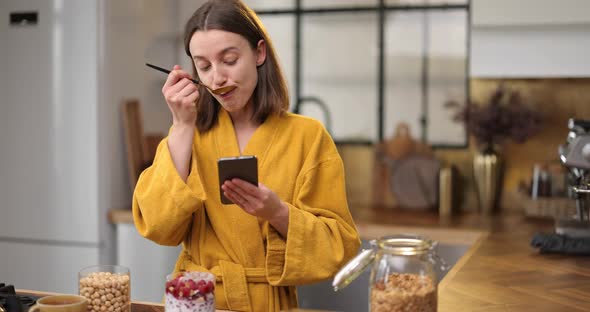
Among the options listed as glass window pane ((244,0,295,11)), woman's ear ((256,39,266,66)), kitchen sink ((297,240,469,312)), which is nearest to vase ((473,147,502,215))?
kitchen sink ((297,240,469,312))

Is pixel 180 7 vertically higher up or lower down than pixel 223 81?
higher up

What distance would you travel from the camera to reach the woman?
5.73 ft

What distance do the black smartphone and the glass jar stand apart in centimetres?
27

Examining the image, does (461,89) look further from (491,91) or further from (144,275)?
(144,275)

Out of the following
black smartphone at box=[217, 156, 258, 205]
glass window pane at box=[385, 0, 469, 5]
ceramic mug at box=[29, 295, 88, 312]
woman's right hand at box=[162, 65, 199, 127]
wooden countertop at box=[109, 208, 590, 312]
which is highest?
glass window pane at box=[385, 0, 469, 5]

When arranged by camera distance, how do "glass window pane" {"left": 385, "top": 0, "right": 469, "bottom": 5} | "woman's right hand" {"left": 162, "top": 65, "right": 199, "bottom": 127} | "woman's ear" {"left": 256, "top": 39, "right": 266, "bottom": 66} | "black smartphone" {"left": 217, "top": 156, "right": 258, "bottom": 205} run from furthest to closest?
"glass window pane" {"left": 385, "top": 0, "right": 469, "bottom": 5}
"woman's ear" {"left": 256, "top": 39, "right": 266, "bottom": 66}
"woman's right hand" {"left": 162, "top": 65, "right": 199, "bottom": 127}
"black smartphone" {"left": 217, "top": 156, "right": 258, "bottom": 205}

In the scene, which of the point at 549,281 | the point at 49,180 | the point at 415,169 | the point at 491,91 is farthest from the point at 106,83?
the point at 549,281

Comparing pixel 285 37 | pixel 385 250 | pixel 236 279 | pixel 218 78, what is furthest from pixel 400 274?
pixel 285 37

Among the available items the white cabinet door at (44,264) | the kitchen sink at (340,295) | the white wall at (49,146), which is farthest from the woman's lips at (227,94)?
the white cabinet door at (44,264)

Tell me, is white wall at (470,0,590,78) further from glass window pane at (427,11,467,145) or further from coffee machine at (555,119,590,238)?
coffee machine at (555,119,590,238)

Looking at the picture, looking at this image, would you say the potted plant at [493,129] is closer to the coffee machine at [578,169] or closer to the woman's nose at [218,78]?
the coffee machine at [578,169]

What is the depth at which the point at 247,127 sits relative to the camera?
1947mm

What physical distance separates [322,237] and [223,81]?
411 millimetres

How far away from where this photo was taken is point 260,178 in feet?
6.19
